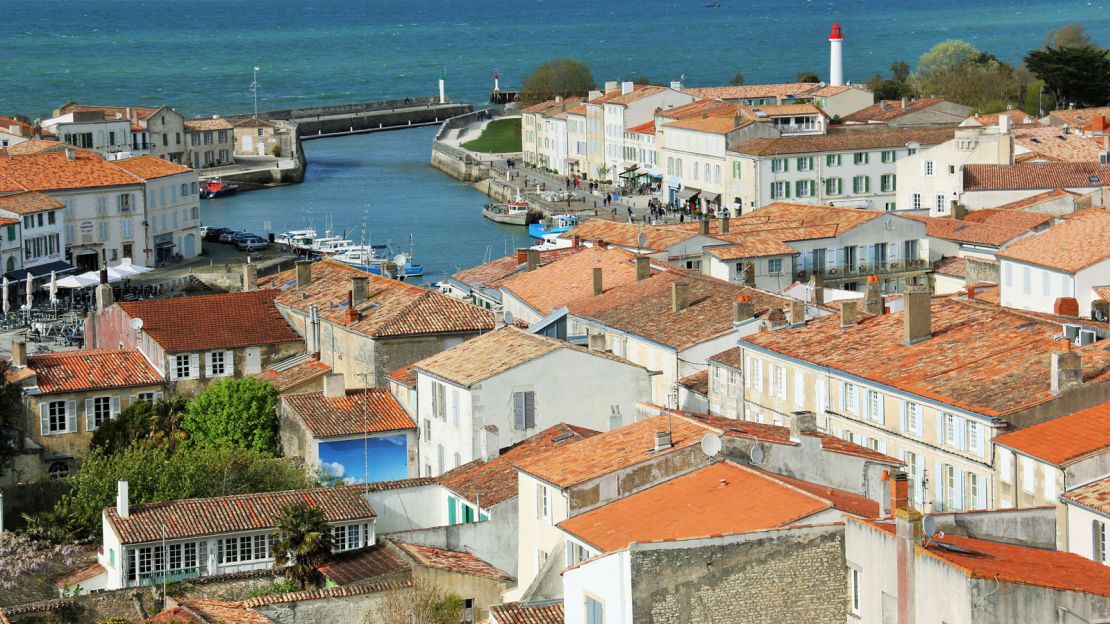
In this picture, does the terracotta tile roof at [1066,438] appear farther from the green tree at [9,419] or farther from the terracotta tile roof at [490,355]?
the green tree at [9,419]

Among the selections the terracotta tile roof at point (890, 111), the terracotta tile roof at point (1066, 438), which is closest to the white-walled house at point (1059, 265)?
the terracotta tile roof at point (1066, 438)

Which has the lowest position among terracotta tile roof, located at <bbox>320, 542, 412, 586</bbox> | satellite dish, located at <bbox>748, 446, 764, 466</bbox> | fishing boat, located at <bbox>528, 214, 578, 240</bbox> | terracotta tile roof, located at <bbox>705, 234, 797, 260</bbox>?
fishing boat, located at <bbox>528, 214, 578, 240</bbox>

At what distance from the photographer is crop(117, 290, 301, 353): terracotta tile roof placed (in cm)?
4284

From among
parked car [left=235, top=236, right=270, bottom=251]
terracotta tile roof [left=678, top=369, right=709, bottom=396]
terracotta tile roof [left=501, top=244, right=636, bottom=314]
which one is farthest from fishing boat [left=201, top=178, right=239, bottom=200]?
terracotta tile roof [left=678, top=369, right=709, bottom=396]

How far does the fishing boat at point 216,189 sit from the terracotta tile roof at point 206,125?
14.6ft

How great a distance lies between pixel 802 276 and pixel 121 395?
745 inches

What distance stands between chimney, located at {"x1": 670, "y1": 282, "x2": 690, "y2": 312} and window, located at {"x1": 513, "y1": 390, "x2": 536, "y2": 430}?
7619mm

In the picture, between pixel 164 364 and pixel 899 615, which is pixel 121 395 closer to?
pixel 164 364

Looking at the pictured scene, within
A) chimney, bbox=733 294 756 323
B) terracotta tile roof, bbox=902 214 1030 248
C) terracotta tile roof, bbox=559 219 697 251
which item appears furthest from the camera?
terracotta tile roof, bbox=902 214 1030 248

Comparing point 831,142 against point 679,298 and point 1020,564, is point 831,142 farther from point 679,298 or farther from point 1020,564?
point 1020,564

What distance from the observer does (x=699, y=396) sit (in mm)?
37750

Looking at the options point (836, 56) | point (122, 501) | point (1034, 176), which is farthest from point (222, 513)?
point (836, 56)

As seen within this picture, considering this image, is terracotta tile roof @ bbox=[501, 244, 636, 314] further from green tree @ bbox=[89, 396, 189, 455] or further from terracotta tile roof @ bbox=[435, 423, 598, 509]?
terracotta tile roof @ bbox=[435, 423, 598, 509]

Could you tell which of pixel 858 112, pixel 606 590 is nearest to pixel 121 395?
pixel 606 590
